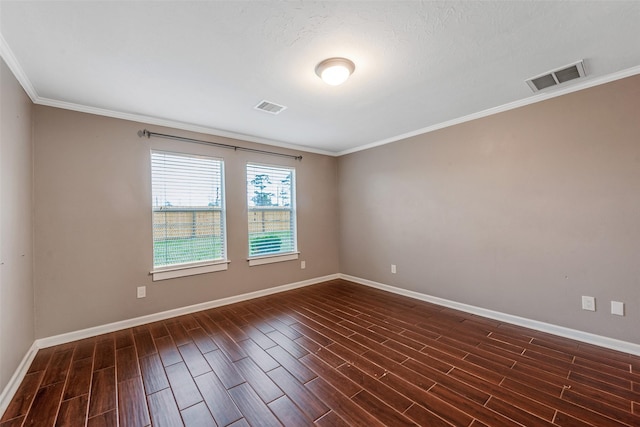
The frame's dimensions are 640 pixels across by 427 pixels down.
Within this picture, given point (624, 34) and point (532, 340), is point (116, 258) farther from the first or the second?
point (624, 34)

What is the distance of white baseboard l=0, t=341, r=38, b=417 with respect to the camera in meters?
1.75

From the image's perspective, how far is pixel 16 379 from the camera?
1.98 meters

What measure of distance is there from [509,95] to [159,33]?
317 cm

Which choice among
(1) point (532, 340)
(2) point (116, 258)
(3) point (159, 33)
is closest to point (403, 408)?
(1) point (532, 340)

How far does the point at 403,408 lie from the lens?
1.69 meters

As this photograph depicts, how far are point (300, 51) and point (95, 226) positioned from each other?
2.80 meters

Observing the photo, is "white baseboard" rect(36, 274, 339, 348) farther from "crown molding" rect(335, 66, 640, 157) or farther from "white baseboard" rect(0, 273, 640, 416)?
"crown molding" rect(335, 66, 640, 157)

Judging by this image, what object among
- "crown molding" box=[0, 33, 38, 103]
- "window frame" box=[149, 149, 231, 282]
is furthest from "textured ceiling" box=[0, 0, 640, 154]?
"window frame" box=[149, 149, 231, 282]

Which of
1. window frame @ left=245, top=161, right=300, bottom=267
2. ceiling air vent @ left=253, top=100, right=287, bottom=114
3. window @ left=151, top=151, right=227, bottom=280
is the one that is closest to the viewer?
ceiling air vent @ left=253, top=100, right=287, bottom=114

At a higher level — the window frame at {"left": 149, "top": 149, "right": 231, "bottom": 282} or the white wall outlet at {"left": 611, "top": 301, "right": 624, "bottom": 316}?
the window frame at {"left": 149, "top": 149, "right": 231, "bottom": 282}

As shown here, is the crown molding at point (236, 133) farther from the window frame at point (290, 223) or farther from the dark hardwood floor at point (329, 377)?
the dark hardwood floor at point (329, 377)

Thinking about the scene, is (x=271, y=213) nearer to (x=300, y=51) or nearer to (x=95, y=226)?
(x=95, y=226)

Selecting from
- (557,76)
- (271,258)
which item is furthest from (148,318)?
(557,76)

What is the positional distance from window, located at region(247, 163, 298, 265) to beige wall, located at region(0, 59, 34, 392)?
2.27 meters
